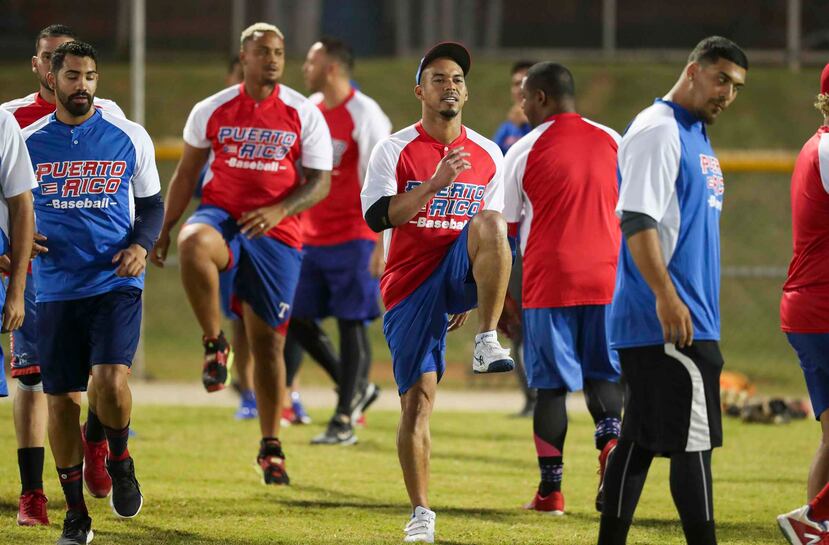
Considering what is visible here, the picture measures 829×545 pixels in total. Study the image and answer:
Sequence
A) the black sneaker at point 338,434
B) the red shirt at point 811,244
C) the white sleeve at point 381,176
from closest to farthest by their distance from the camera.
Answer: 1. the red shirt at point 811,244
2. the white sleeve at point 381,176
3. the black sneaker at point 338,434

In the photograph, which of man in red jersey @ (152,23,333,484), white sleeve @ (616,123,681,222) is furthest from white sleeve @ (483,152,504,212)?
man in red jersey @ (152,23,333,484)

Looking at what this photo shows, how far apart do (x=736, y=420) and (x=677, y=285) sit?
627cm

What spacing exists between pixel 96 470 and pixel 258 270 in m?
1.54

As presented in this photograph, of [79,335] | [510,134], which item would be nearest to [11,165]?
[79,335]

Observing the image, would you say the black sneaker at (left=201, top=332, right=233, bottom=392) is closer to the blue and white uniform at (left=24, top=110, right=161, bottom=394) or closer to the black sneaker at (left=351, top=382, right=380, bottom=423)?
the blue and white uniform at (left=24, top=110, right=161, bottom=394)

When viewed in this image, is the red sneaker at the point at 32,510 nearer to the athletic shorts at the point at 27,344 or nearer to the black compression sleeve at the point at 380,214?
the athletic shorts at the point at 27,344

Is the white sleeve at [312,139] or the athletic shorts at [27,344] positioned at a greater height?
the white sleeve at [312,139]

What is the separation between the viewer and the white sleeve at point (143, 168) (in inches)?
244

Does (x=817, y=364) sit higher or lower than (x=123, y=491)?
higher

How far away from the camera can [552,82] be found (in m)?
7.04

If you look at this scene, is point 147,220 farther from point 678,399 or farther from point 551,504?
point 678,399

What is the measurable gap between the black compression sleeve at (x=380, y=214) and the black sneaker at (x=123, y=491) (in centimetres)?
165

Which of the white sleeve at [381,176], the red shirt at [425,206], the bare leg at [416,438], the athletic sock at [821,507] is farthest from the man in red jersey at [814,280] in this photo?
the white sleeve at [381,176]

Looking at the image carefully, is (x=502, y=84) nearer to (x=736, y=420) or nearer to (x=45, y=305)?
(x=736, y=420)
